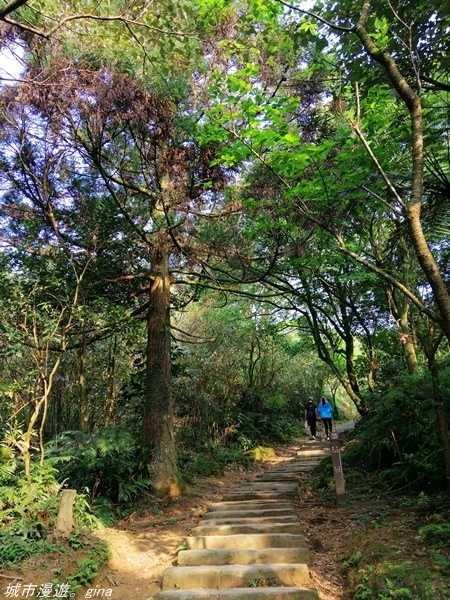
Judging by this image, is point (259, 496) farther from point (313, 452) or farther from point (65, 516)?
point (313, 452)

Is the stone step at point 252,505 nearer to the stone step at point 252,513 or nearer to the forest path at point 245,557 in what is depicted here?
the forest path at point 245,557

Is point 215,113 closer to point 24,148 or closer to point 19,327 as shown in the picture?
point 24,148

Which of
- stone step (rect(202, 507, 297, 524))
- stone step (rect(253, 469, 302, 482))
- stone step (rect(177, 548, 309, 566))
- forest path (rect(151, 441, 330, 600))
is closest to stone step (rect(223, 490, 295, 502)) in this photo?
forest path (rect(151, 441, 330, 600))

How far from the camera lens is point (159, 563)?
195 inches

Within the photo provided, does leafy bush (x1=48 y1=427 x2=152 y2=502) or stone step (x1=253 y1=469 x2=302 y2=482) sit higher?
leafy bush (x1=48 y1=427 x2=152 y2=502)

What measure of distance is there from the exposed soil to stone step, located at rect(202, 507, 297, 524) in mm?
193

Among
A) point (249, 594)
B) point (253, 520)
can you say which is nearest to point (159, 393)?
point (253, 520)

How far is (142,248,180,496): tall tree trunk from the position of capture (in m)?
7.20

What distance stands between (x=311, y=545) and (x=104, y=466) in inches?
147

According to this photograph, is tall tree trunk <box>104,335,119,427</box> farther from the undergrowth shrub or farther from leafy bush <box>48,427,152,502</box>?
→ the undergrowth shrub

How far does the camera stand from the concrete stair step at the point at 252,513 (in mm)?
5883

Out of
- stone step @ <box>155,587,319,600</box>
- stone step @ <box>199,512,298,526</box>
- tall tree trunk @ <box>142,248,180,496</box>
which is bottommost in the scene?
stone step @ <box>155,587,319,600</box>

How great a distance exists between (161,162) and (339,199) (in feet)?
11.4

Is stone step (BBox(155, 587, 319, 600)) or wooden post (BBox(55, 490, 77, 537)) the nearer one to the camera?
stone step (BBox(155, 587, 319, 600))
